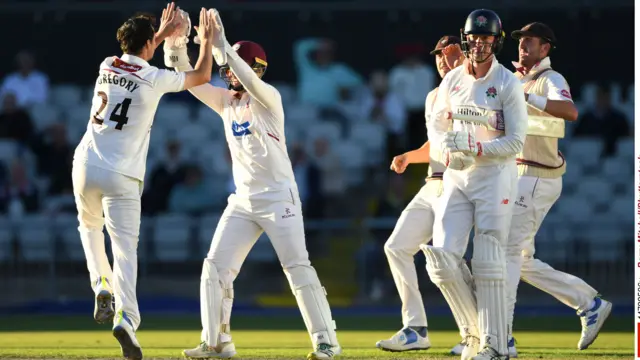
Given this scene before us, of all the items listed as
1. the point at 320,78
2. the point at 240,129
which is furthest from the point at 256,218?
the point at 320,78

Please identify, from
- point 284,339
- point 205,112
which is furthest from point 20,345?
point 205,112

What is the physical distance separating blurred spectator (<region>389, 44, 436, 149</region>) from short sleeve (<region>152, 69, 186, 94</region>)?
8.79 meters

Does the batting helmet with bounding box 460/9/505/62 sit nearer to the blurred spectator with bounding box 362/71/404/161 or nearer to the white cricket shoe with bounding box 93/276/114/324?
the white cricket shoe with bounding box 93/276/114/324

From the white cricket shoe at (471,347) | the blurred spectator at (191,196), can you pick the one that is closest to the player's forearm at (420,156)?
the white cricket shoe at (471,347)

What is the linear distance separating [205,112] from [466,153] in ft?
33.3

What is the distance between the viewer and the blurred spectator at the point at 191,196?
1606 cm

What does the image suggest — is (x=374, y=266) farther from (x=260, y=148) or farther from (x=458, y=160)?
(x=458, y=160)

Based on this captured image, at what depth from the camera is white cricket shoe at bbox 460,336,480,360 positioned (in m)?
8.21

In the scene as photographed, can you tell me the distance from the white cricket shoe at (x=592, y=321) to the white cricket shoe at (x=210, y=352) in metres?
2.79

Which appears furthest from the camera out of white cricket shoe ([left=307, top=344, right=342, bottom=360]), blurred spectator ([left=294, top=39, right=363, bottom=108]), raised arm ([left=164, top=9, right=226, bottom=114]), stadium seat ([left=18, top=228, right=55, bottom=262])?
blurred spectator ([left=294, top=39, right=363, bottom=108])

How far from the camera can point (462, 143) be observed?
26.0 feet

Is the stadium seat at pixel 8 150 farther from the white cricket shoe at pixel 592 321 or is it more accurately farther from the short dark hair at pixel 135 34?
the white cricket shoe at pixel 592 321

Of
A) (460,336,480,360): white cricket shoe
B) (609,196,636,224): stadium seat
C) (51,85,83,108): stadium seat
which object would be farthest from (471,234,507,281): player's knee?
(51,85,83,108): stadium seat

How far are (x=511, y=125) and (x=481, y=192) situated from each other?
0.44 metres
